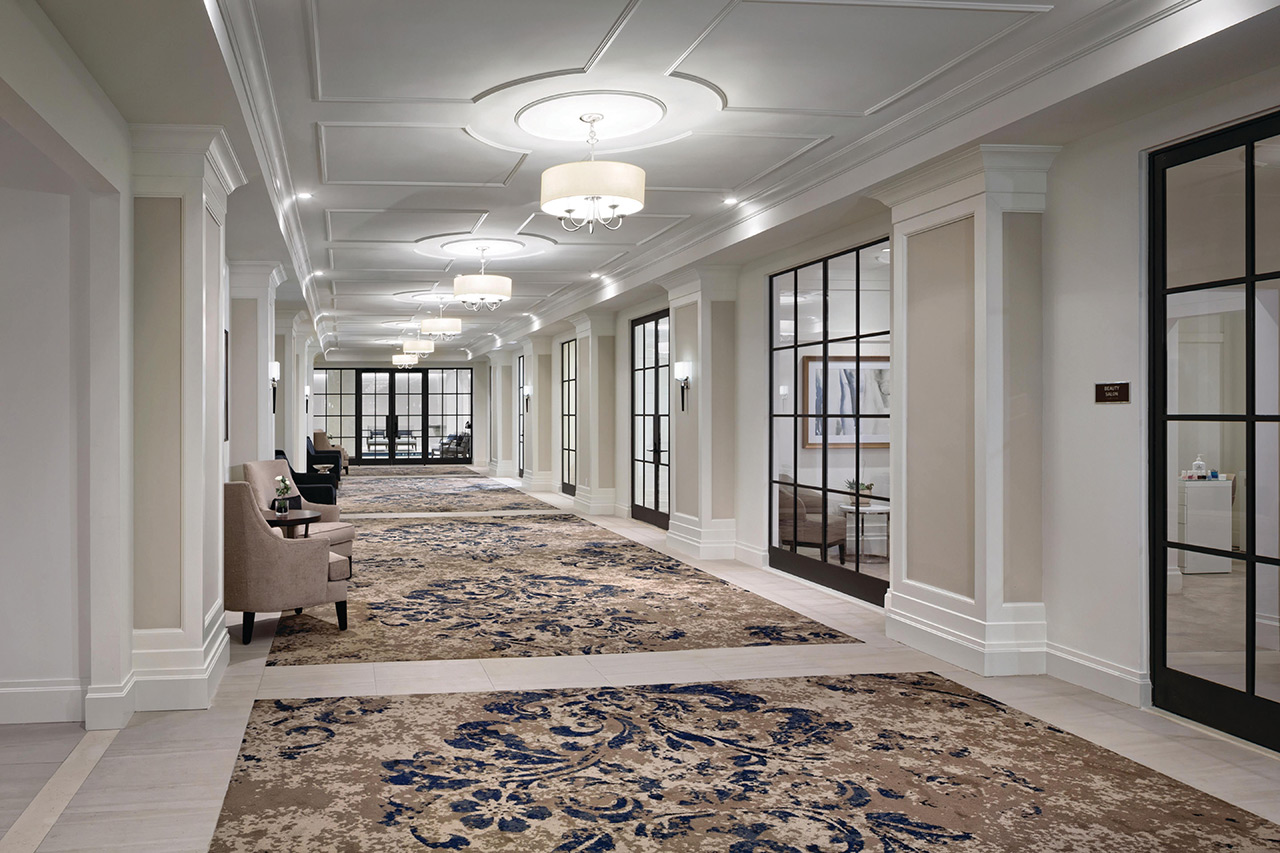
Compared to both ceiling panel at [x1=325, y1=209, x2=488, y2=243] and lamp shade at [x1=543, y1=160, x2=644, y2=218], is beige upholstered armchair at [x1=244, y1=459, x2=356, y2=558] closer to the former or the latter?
ceiling panel at [x1=325, y1=209, x2=488, y2=243]

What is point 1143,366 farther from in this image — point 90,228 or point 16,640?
point 16,640

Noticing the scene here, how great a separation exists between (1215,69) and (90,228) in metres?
4.48

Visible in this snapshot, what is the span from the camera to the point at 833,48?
4.26 m

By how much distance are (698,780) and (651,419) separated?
318 inches

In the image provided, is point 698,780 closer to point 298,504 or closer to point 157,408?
point 157,408

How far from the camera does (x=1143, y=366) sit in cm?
442

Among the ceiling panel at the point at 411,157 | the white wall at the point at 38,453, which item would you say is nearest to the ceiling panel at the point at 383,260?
the ceiling panel at the point at 411,157

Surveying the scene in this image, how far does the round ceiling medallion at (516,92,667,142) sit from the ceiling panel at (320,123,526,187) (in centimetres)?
47

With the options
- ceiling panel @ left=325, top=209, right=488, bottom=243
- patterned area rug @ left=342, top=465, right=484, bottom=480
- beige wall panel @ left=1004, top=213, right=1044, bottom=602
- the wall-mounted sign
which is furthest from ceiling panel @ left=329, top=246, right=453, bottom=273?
patterned area rug @ left=342, top=465, right=484, bottom=480

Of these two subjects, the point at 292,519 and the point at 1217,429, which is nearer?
the point at 1217,429

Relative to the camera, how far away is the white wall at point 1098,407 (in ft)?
14.5

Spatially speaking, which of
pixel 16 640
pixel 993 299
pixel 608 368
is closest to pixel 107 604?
pixel 16 640

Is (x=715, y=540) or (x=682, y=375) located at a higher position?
(x=682, y=375)

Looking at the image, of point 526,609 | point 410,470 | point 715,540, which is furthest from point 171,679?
point 410,470
